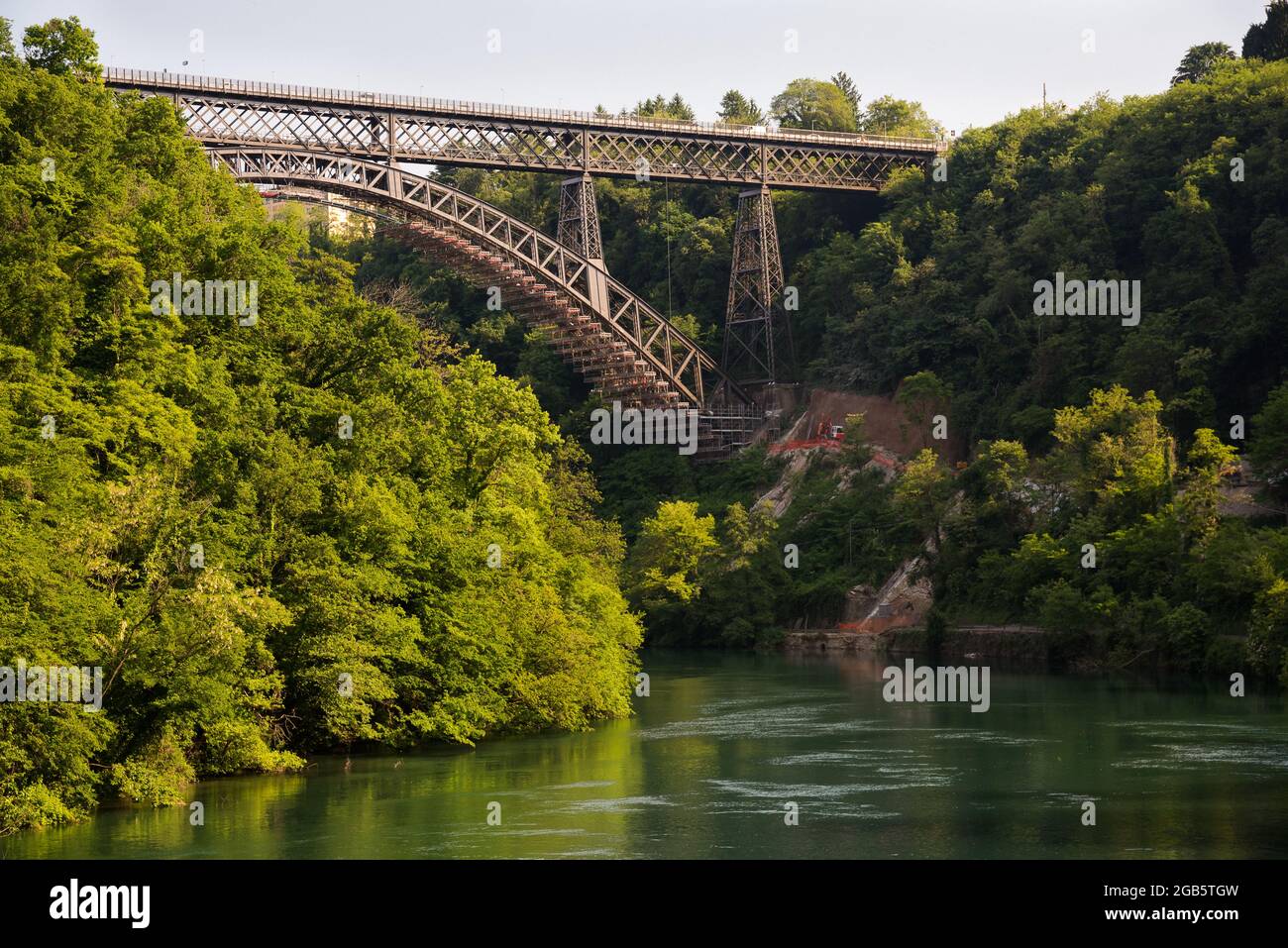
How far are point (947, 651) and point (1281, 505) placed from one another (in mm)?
12334

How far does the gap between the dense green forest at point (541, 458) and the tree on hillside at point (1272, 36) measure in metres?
0.18

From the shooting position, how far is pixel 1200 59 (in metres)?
85.3

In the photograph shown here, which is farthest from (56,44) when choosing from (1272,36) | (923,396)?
(1272,36)

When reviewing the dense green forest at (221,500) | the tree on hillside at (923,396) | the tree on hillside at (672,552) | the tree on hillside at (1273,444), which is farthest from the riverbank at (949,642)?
the dense green forest at (221,500)

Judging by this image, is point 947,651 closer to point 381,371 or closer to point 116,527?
point 381,371

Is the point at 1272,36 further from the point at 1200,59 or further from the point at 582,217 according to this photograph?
the point at 582,217

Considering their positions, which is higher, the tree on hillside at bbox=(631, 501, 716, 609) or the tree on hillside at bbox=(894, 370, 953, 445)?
the tree on hillside at bbox=(894, 370, 953, 445)

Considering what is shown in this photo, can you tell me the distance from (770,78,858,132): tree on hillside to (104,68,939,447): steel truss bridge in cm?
1699

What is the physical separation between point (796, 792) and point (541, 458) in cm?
1488

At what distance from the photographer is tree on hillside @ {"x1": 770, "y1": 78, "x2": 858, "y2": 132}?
103 meters

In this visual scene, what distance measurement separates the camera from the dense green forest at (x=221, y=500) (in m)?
27.9

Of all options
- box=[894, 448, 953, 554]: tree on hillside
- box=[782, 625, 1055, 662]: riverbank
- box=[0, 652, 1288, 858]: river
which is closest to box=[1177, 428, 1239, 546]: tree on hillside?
box=[782, 625, 1055, 662]: riverbank

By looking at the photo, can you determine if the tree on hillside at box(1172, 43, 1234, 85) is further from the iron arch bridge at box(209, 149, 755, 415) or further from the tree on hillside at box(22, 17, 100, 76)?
the tree on hillside at box(22, 17, 100, 76)
